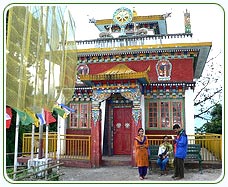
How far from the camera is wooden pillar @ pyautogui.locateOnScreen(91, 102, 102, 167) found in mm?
9945

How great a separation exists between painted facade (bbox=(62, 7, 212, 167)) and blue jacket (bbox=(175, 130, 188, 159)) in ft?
9.33

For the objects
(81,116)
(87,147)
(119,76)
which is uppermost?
(119,76)

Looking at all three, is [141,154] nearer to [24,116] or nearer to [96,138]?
[96,138]

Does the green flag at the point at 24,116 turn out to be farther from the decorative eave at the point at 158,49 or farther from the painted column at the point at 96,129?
the decorative eave at the point at 158,49

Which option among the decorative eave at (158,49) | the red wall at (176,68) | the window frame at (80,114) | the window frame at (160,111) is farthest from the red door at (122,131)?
the decorative eave at (158,49)

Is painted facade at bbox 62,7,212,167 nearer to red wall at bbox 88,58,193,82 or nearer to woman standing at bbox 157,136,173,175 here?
red wall at bbox 88,58,193,82

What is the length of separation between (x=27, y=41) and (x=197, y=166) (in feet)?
21.6

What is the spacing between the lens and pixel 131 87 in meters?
10.0

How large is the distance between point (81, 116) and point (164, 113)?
3.46 m

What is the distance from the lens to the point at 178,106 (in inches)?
442

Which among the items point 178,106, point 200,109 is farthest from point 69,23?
point 200,109

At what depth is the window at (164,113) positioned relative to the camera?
11194 mm

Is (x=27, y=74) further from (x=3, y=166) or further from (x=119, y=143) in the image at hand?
(x=119, y=143)

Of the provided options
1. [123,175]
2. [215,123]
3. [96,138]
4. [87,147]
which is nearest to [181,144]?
[123,175]
